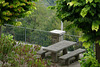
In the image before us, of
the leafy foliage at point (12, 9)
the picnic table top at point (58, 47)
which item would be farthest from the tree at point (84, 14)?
the picnic table top at point (58, 47)

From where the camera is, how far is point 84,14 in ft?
12.2

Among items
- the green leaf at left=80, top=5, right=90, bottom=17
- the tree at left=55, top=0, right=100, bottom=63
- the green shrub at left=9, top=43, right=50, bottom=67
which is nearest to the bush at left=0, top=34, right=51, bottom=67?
the green shrub at left=9, top=43, right=50, bottom=67

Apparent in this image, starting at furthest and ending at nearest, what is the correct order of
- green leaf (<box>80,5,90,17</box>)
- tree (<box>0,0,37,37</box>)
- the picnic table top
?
the picnic table top < tree (<box>0,0,37,37</box>) < green leaf (<box>80,5,90,17</box>)

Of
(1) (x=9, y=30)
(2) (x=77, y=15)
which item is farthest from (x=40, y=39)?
(2) (x=77, y=15)

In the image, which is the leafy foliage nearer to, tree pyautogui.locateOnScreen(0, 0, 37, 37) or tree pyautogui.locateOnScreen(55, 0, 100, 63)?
tree pyautogui.locateOnScreen(0, 0, 37, 37)

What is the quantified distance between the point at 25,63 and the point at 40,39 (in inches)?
380

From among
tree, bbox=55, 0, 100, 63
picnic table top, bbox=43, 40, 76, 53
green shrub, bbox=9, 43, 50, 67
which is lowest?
green shrub, bbox=9, 43, 50, 67

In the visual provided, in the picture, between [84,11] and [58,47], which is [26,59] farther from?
[84,11]

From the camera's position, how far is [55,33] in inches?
354

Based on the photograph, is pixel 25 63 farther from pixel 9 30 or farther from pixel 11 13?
pixel 9 30

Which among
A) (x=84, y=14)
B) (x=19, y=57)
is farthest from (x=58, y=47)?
(x=84, y=14)

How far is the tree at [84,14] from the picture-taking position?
12.5 feet

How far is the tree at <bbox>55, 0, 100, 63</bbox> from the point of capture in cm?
380

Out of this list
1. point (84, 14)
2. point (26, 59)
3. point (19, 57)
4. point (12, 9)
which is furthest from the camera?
point (19, 57)
